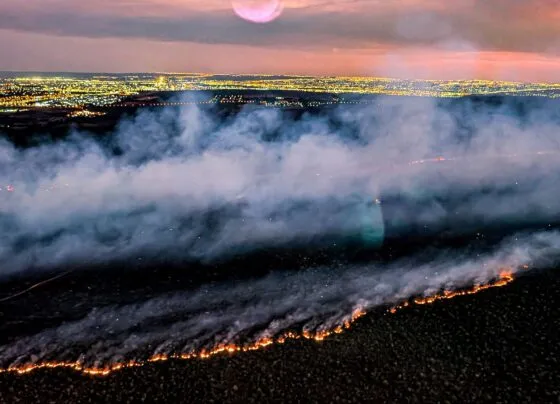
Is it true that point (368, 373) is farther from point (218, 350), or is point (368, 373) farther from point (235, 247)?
point (235, 247)

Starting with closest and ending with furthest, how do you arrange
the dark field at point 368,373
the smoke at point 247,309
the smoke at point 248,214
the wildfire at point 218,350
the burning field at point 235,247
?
the dark field at point 368,373 → the wildfire at point 218,350 → the smoke at point 247,309 → the burning field at point 235,247 → the smoke at point 248,214

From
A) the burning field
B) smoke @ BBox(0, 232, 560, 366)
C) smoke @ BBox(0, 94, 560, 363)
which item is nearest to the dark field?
the burning field

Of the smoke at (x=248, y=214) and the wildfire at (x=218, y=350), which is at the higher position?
the smoke at (x=248, y=214)

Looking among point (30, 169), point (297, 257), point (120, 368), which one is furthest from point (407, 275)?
point (30, 169)

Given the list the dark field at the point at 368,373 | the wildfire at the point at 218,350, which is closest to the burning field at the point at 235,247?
the wildfire at the point at 218,350

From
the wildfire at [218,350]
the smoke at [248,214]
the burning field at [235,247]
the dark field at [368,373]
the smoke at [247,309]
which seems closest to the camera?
the dark field at [368,373]

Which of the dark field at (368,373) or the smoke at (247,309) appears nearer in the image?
the dark field at (368,373)

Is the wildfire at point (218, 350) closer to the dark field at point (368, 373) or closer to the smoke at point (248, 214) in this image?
the dark field at point (368, 373)

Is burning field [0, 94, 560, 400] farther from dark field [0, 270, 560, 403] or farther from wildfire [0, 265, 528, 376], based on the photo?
dark field [0, 270, 560, 403]

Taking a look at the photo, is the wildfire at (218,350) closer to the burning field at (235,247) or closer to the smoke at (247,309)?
the burning field at (235,247)
